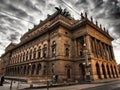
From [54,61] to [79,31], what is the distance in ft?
36.8

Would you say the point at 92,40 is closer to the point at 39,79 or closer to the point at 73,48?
the point at 73,48

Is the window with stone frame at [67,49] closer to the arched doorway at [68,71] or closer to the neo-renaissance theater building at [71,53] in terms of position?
the neo-renaissance theater building at [71,53]

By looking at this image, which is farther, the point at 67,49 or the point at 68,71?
the point at 67,49

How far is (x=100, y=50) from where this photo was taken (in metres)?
33.3

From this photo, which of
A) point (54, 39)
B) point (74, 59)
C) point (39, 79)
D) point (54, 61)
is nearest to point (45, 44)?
point (54, 39)

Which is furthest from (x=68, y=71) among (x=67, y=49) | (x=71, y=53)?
(x=67, y=49)

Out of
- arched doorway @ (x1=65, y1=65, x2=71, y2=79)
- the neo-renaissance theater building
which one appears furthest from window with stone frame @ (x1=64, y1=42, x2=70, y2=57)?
arched doorway @ (x1=65, y1=65, x2=71, y2=79)

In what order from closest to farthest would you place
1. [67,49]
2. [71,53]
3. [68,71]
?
[68,71]
[67,49]
[71,53]

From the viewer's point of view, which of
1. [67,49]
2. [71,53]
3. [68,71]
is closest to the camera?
[68,71]

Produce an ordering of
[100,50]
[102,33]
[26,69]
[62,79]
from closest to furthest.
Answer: [62,79] → [100,50] → [102,33] → [26,69]

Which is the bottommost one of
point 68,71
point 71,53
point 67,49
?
point 68,71

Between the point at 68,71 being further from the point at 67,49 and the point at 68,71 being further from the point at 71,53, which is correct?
the point at 67,49

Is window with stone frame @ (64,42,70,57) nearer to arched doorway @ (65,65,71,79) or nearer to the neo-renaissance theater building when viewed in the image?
the neo-renaissance theater building

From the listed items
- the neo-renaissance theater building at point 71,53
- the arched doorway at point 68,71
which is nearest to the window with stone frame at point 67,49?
the neo-renaissance theater building at point 71,53
